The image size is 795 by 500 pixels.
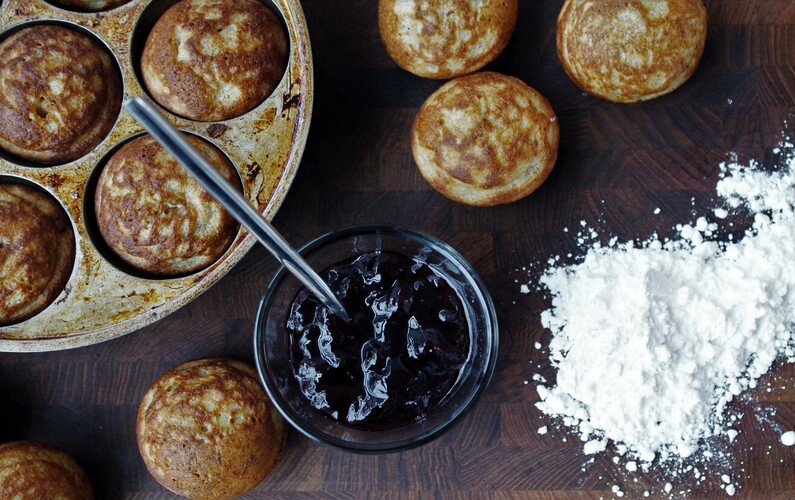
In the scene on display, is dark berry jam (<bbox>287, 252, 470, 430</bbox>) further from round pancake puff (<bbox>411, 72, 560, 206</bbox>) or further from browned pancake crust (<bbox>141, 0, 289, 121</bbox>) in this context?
browned pancake crust (<bbox>141, 0, 289, 121</bbox>)

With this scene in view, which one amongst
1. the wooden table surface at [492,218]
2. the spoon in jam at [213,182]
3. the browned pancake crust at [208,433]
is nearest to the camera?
the spoon in jam at [213,182]

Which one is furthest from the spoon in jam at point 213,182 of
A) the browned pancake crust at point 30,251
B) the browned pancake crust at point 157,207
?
the browned pancake crust at point 30,251

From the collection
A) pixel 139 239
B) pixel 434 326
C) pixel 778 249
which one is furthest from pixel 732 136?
pixel 139 239

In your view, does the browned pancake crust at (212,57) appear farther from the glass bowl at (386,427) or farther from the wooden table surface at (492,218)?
the glass bowl at (386,427)

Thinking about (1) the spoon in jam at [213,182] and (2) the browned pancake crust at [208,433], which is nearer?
(1) the spoon in jam at [213,182]

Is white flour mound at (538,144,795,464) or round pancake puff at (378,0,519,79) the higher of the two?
round pancake puff at (378,0,519,79)

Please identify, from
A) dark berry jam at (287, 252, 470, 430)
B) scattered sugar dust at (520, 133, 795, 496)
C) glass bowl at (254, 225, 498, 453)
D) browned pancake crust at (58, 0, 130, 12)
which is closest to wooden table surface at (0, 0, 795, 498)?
scattered sugar dust at (520, 133, 795, 496)

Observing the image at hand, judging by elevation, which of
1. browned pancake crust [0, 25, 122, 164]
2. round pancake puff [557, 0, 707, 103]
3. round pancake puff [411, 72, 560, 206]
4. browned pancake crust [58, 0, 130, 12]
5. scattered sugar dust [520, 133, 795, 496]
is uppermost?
browned pancake crust [58, 0, 130, 12]
